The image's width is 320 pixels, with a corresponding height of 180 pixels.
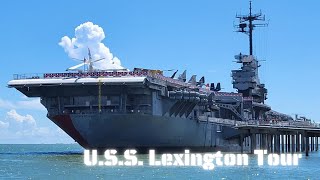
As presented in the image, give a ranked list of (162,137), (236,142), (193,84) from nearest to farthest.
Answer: (162,137), (193,84), (236,142)

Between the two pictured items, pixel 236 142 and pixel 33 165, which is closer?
pixel 33 165

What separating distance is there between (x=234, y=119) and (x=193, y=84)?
504 inches

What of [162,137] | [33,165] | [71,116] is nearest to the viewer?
[33,165]

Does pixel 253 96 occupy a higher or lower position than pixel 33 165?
higher

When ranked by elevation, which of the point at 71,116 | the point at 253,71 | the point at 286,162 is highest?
the point at 253,71

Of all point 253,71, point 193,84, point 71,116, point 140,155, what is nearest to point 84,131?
point 71,116

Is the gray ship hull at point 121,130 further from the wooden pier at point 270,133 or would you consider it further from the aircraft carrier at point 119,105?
the wooden pier at point 270,133

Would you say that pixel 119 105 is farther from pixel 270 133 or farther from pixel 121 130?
pixel 270 133

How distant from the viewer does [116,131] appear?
70938 mm

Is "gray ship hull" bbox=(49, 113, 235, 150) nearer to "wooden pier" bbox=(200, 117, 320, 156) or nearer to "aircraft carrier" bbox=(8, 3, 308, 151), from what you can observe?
"aircraft carrier" bbox=(8, 3, 308, 151)

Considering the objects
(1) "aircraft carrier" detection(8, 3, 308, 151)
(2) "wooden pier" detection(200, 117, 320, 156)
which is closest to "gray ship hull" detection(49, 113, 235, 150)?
(1) "aircraft carrier" detection(8, 3, 308, 151)

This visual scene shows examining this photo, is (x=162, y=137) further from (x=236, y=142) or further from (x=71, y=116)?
(x=236, y=142)

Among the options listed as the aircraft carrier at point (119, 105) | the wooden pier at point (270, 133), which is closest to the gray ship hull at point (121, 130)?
the aircraft carrier at point (119, 105)

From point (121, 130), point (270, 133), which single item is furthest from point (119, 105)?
point (270, 133)
